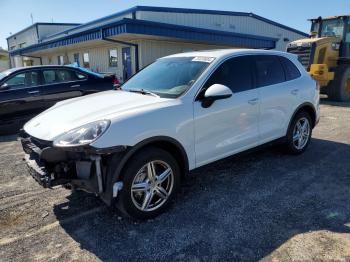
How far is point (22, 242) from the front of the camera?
10.2 ft

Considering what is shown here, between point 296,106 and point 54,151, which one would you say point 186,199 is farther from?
point 296,106

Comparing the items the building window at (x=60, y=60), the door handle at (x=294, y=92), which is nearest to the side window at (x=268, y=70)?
the door handle at (x=294, y=92)

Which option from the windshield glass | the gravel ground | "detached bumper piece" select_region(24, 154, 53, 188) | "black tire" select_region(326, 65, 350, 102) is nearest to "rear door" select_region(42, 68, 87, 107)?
the gravel ground

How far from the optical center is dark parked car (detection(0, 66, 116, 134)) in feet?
24.7

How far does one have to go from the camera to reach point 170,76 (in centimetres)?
411

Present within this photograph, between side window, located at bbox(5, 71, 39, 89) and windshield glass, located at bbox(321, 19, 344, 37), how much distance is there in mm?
10904

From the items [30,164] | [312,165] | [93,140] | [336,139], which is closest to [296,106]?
[312,165]

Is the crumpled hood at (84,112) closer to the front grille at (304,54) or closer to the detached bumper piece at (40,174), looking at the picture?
the detached bumper piece at (40,174)

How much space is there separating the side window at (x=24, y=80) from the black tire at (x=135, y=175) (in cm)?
573

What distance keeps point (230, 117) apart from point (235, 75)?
624mm

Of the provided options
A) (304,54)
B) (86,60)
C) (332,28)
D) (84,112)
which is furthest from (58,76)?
(86,60)

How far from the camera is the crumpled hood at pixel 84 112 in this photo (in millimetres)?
3221

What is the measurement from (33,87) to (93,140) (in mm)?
5699

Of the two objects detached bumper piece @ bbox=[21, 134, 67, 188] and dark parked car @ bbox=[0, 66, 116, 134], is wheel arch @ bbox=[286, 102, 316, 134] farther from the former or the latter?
dark parked car @ bbox=[0, 66, 116, 134]
